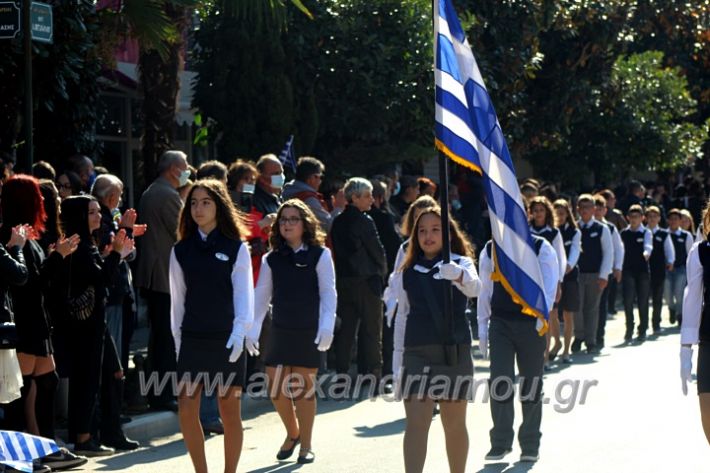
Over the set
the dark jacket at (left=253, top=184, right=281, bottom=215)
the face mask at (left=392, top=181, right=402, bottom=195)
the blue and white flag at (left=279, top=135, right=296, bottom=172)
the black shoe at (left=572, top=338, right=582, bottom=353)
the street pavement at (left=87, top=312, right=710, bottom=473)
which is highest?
the blue and white flag at (left=279, top=135, right=296, bottom=172)

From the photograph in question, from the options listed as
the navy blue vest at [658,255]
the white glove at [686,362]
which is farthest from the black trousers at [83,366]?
the navy blue vest at [658,255]

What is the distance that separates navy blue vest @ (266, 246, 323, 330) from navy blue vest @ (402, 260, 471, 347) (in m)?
1.67

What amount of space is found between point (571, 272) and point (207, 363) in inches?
334

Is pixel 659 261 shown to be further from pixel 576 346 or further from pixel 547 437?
pixel 547 437

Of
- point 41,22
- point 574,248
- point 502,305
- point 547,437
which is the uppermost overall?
point 41,22

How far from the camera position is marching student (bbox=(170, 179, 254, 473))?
8.09m

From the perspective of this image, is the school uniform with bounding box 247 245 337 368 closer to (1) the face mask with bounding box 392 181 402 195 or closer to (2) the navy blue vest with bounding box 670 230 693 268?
(1) the face mask with bounding box 392 181 402 195

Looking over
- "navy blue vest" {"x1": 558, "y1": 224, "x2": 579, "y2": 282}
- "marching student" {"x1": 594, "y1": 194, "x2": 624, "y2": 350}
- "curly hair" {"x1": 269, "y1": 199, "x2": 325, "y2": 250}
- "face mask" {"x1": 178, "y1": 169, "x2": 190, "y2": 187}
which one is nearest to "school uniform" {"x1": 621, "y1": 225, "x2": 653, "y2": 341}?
"marching student" {"x1": 594, "y1": 194, "x2": 624, "y2": 350}

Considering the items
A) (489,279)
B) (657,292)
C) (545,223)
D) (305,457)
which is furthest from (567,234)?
(305,457)

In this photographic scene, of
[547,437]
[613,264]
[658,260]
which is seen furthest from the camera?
[658,260]

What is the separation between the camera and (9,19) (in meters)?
10.7

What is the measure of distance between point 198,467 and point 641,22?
21752mm

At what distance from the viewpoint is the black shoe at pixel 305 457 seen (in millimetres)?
→ 9516

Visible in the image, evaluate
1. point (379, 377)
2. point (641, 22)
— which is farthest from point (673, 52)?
point (379, 377)
